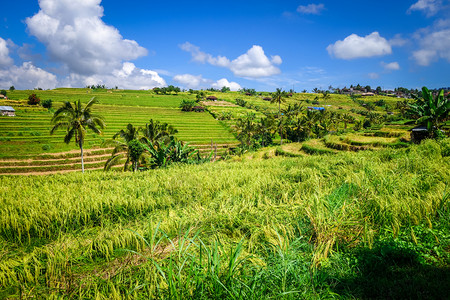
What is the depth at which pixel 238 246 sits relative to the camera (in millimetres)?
2531

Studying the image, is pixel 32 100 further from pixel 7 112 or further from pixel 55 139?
pixel 55 139

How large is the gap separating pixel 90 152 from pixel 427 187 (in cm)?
4100

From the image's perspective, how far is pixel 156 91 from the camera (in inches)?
5049

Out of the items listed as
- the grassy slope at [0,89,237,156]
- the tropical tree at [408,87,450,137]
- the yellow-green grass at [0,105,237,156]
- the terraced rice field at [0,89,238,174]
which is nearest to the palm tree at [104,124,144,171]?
the terraced rice field at [0,89,238,174]

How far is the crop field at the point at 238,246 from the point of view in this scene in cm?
250

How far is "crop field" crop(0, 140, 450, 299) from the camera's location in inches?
98.4

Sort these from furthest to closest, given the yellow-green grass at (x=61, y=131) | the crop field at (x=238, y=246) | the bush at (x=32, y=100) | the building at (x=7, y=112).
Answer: the bush at (x=32, y=100) < the building at (x=7, y=112) < the yellow-green grass at (x=61, y=131) < the crop field at (x=238, y=246)

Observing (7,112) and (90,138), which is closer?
(90,138)

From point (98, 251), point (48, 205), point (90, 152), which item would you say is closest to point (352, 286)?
point (98, 251)

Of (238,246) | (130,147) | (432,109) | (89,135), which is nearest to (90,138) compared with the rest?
(89,135)

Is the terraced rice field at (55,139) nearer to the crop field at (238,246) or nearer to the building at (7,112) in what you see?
the building at (7,112)

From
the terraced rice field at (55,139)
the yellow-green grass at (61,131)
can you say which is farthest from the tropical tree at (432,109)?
the yellow-green grass at (61,131)

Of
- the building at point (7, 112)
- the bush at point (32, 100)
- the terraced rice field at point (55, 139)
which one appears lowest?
the terraced rice field at point (55, 139)

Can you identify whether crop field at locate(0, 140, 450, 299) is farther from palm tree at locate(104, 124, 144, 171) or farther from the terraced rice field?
the terraced rice field
